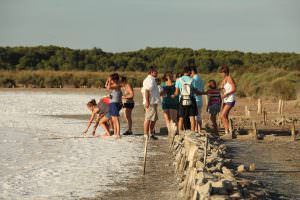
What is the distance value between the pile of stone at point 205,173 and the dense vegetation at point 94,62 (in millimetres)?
45785

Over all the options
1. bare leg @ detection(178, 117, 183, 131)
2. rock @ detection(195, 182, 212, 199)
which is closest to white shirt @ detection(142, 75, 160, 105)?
bare leg @ detection(178, 117, 183, 131)

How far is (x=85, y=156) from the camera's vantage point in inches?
504

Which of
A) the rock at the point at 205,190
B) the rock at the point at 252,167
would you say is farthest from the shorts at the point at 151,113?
the rock at the point at 205,190

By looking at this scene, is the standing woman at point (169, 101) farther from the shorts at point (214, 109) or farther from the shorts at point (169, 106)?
the shorts at point (214, 109)

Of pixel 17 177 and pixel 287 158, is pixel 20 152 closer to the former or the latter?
pixel 17 177

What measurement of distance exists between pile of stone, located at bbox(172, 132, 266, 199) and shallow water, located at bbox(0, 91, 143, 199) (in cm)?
87

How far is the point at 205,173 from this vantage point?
26.5 feet

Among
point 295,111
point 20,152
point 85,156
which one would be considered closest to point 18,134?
point 20,152

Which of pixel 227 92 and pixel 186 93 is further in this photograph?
pixel 227 92

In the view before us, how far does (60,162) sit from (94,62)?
7722cm

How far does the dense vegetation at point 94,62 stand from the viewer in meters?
63.1

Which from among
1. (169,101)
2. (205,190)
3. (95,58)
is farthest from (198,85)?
(95,58)

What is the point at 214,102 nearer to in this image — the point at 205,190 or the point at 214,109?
the point at 214,109

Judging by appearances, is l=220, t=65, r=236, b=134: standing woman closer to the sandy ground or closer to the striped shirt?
the striped shirt
